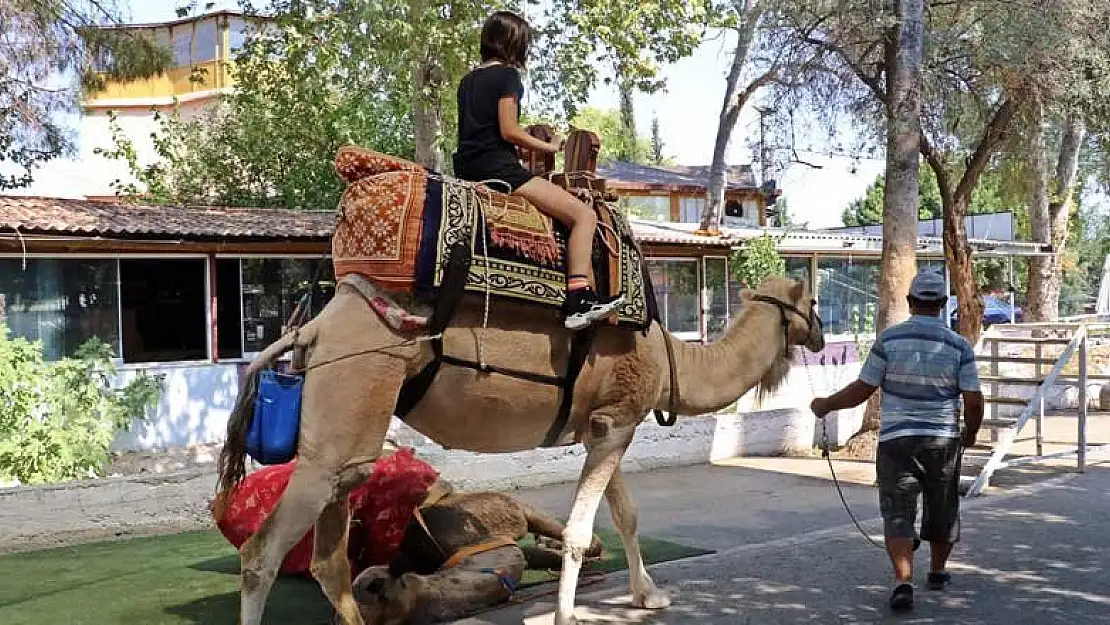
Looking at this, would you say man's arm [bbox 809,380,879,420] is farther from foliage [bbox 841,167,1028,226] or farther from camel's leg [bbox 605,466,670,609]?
foliage [bbox 841,167,1028,226]

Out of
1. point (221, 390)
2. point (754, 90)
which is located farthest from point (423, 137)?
point (754, 90)

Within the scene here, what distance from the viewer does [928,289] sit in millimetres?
6484

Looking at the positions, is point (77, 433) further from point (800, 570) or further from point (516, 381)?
point (800, 570)

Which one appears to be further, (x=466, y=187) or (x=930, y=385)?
(x=930, y=385)

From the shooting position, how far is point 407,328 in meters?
5.00

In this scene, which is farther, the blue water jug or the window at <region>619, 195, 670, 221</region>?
the window at <region>619, 195, 670, 221</region>

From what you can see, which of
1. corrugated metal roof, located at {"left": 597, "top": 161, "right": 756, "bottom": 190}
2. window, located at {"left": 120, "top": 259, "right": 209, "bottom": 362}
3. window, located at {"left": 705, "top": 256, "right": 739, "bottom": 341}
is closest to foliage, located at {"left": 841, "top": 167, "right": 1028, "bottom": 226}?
corrugated metal roof, located at {"left": 597, "top": 161, "right": 756, "bottom": 190}

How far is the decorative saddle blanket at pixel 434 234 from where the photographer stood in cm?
502

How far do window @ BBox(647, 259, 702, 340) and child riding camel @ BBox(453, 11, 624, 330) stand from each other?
16.1 meters

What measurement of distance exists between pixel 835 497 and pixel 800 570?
3.63 meters

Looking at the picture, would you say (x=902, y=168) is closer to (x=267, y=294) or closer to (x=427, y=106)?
(x=427, y=106)

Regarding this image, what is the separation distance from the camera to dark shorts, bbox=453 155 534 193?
555 centimetres

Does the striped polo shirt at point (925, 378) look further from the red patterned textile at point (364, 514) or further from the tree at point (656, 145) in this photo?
the tree at point (656, 145)

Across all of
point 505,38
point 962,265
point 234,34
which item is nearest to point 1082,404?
point 962,265
